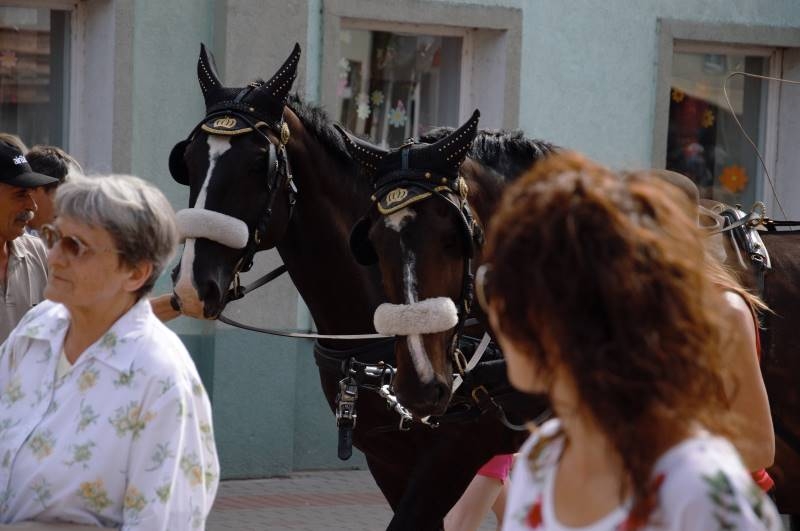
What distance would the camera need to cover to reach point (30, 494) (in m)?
2.86

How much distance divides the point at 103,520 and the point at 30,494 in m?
0.15

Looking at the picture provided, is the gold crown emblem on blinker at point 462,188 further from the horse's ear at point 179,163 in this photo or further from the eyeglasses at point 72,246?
the eyeglasses at point 72,246

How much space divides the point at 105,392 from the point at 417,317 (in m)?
1.85

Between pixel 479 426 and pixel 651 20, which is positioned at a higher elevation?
pixel 651 20

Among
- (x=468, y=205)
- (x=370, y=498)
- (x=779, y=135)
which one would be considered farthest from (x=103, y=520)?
(x=779, y=135)

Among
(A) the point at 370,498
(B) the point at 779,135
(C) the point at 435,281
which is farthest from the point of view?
(B) the point at 779,135

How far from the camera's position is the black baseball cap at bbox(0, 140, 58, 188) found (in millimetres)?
4887

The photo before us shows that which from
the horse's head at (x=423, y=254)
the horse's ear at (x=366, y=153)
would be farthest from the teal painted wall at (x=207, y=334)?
the horse's head at (x=423, y=254)

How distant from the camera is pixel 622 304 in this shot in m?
1.96

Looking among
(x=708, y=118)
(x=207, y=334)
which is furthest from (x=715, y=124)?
(x=207, y=334)

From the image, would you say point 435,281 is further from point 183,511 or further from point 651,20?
point 651,20

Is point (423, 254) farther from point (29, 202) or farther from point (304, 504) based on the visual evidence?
point (304, 504)

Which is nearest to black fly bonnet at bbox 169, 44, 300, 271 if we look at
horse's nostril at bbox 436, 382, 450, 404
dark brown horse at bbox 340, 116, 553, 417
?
dark brown horse at bbox 340, 116, 553, 417

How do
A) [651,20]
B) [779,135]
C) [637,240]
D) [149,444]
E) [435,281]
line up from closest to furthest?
[637,240] < [149,444] < [435,281] < [651,20] < [779,135]
